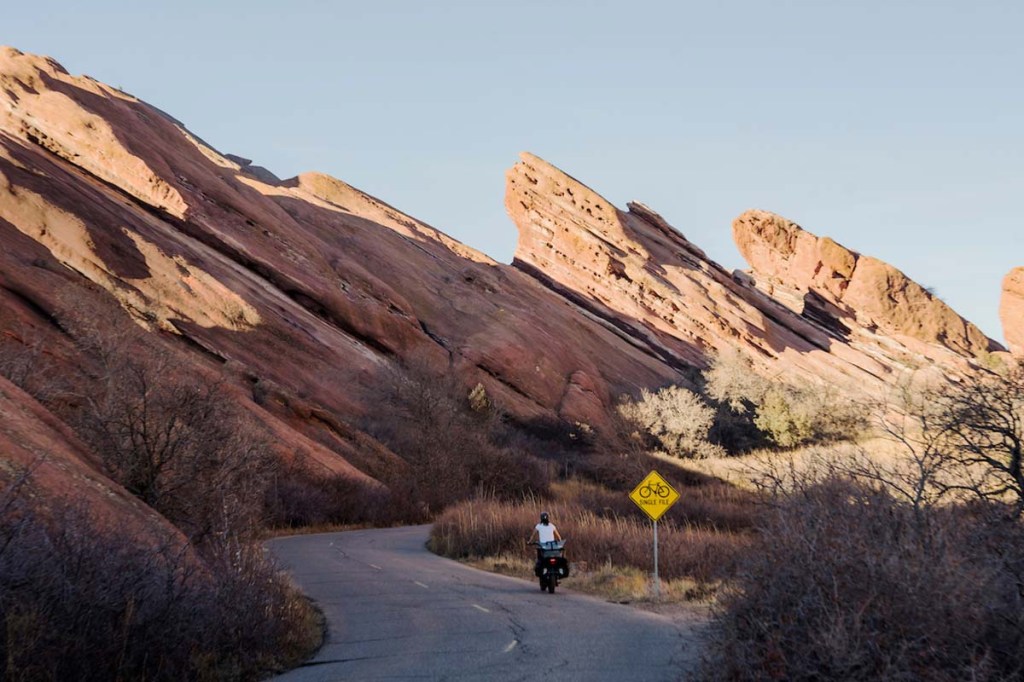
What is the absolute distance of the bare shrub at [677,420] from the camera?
52.9 m

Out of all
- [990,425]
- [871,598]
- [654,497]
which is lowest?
[871,598]

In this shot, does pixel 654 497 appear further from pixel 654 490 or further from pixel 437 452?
pixel 437 452

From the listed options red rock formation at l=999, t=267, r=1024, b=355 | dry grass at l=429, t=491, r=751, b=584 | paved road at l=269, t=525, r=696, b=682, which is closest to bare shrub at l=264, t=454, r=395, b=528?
dry grass at l=429, t=491, r=751, b=584

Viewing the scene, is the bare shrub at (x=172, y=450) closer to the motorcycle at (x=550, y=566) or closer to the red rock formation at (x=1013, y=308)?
the motorcycle at (x=550, y=566)

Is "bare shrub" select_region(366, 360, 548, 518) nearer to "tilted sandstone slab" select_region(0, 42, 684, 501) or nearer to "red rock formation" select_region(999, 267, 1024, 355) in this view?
"tilted sandstone slab" select_region(0, 42, 684, 501)

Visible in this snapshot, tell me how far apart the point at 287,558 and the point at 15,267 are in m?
16.5

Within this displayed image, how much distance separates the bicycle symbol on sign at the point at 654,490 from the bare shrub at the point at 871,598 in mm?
8500

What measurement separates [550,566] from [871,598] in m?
10.6

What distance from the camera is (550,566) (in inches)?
663

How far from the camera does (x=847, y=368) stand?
75.8m

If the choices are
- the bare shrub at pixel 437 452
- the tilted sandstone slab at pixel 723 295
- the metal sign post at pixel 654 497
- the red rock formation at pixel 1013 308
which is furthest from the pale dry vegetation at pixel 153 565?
the red rock formation at pixel 1013 308

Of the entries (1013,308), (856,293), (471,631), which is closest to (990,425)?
(471,631)

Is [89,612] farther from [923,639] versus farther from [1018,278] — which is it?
[1018,278]

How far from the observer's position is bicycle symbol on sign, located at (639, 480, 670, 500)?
17078mm
